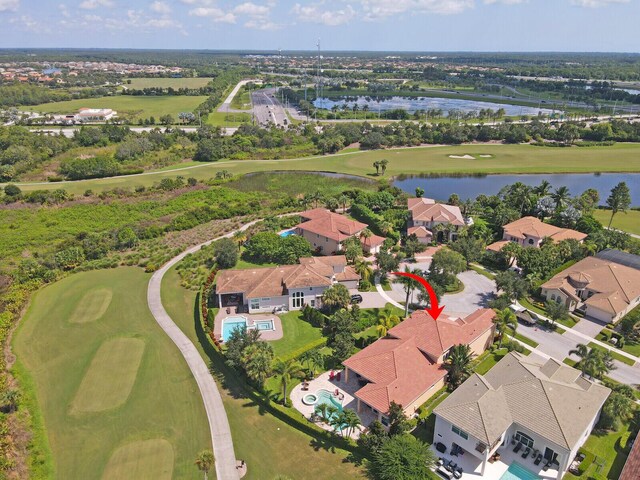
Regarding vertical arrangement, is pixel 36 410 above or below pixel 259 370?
below

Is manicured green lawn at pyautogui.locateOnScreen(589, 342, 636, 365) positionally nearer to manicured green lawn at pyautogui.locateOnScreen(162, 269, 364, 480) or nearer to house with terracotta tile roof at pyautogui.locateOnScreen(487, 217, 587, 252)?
house with terracotta tile roof at pyautogui.locateOnScreen(487, 217, 587, 252)

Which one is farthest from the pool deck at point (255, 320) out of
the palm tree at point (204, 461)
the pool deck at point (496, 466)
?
the pool deck at point (496, 466)

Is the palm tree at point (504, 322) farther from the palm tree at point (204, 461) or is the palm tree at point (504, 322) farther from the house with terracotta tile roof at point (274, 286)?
the palm tree at point (204, 461)

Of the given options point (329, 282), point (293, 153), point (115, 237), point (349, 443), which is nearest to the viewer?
point (349, 443)

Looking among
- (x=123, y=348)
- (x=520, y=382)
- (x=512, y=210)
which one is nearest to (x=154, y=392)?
(x=123, y=348)

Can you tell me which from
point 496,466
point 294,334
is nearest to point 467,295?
point 294,334

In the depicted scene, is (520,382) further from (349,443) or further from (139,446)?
(139,446)

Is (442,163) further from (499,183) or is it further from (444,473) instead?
(444,473)
